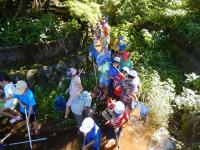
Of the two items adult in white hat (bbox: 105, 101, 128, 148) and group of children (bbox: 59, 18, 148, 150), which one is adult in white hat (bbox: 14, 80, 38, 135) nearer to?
group of children (bbox: 59, 18, 148, 150)

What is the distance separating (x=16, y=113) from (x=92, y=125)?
2.35 metres

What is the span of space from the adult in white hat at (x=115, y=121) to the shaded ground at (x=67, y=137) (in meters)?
0.18

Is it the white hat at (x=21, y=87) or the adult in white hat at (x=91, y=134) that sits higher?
the white hat at (x=21, y=87)

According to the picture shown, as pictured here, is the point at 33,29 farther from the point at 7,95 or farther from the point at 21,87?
the point at 21,87

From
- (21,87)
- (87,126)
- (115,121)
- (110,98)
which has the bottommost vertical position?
(110,98)

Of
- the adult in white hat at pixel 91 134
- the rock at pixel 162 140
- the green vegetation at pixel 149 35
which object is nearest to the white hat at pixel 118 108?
the adult in white hat at pixel 91 134

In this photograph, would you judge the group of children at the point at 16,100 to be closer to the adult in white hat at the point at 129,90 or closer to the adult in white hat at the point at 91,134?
the adult in white hat at the point at 91,134

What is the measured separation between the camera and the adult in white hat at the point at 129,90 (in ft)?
27.7

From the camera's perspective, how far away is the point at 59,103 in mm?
8969

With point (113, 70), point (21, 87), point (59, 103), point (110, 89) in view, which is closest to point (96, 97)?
point (110, 89)

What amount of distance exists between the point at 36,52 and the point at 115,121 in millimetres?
3665

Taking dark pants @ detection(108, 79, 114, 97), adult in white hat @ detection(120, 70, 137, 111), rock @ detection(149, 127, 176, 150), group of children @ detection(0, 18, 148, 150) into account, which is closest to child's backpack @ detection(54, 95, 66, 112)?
group of children @ detection(0, 18, 148, 150)

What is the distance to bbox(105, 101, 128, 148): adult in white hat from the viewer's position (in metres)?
7.74

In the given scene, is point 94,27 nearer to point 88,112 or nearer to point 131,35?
point 131,35
